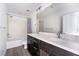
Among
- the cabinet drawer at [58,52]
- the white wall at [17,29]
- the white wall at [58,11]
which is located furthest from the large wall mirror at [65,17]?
the white wall at [17,29]

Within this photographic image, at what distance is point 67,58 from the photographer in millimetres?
822

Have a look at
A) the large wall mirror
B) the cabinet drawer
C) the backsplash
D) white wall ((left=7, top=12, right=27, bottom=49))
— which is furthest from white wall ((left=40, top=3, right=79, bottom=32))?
white wall ((left=7, top=12, right=27, bottom=49))

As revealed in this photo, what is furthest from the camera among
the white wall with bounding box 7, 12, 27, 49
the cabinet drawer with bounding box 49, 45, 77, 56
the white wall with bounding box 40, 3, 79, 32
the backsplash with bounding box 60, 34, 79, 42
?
the white wall with bounding box 7, 12, 27, 49

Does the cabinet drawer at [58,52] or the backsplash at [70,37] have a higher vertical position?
the backsplash at [70,37]

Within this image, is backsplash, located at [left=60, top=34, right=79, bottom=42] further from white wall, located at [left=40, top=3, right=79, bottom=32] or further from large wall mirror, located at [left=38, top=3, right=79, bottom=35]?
white wall, located at [left=40, top=3, right=79, bottom=32]

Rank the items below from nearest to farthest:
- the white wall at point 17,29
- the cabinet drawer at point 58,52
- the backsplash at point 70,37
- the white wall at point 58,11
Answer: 1. the cabinet drawer at point 58,52
2. the backsplash at point 70,37
3. the white wall at point 58,11
4. the white wall at point 17,29

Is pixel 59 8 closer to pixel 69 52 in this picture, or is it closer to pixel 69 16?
pixel 69 16

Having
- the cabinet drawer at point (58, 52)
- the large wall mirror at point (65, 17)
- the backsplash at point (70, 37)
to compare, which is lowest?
the cabinet drawer at point (58, 52)

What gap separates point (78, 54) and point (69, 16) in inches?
35.3

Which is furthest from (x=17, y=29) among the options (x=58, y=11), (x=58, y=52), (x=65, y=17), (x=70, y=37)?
(x=58, y=52)

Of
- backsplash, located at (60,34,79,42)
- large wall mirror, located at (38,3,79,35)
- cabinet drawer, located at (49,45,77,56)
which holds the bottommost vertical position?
cabinet drawer, located at (49,45,77,56)

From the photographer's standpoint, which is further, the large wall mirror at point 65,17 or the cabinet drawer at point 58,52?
the large wall mirror at point 65,17

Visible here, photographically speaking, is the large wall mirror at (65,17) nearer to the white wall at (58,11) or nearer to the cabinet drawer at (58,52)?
the white wall at (58,11)

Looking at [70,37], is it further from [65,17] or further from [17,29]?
[17,29]
